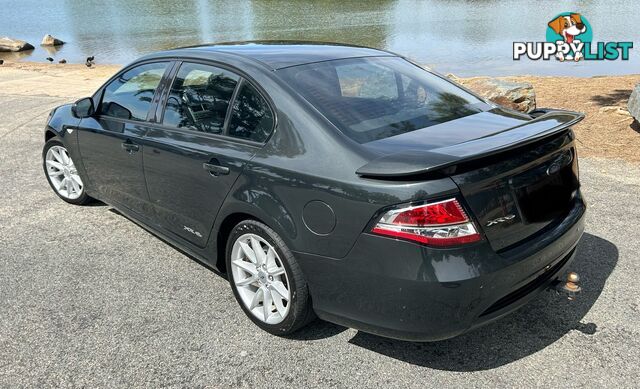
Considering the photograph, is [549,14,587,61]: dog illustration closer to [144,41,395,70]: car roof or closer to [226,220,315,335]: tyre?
[144,41,395,70]: car roof

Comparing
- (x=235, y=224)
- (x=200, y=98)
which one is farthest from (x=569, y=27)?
(x=235, y=224)

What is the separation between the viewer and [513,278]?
2549 mm

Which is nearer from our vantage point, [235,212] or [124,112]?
[235,212]

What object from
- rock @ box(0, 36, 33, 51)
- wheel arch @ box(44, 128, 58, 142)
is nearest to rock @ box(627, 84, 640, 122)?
wheel arch @ box(44, 128, 58, 142)

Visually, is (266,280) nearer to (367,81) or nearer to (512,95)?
(367,81)

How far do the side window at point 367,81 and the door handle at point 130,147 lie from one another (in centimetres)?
163

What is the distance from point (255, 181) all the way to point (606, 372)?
2.12 m

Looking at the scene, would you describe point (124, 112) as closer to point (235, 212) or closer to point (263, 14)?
point (235, 212)

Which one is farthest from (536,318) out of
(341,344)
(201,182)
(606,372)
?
(201,182)

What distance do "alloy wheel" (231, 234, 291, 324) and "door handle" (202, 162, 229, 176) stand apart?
406mm

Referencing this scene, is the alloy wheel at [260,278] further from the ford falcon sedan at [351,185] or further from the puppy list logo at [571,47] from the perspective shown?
the puppy list logo at [571,47]

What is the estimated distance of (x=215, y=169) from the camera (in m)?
3.16

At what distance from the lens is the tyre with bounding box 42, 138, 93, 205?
17.1 feet

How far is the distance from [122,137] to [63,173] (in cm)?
174
